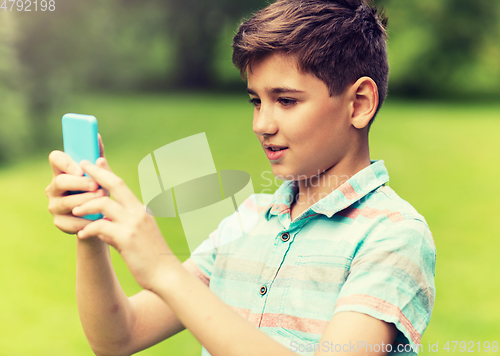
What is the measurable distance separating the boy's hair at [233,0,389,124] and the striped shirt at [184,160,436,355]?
0.21 metres

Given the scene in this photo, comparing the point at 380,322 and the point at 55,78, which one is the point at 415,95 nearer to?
the point at 55,78

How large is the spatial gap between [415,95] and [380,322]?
41.8 feet

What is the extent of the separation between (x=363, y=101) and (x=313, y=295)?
41cm

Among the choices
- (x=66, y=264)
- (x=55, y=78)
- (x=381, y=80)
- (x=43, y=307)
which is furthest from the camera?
(x=55, y=78)

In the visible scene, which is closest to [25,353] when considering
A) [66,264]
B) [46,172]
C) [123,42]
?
[66,264]

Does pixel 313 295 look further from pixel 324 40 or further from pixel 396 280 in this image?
pixel 324 40

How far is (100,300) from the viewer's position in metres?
0.94

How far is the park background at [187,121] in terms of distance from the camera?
3.00m

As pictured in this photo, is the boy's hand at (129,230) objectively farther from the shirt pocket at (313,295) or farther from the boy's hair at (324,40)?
the boy's hair at (324,40)

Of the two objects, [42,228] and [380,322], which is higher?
[42,228]

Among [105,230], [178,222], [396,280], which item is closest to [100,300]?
[178,222]

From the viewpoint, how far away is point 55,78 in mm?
7074

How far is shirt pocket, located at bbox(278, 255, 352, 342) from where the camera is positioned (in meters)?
0.86

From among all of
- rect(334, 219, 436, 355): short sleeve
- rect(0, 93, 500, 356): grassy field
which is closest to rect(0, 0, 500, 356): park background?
rect(0, 93, 500, 356): grassy field
